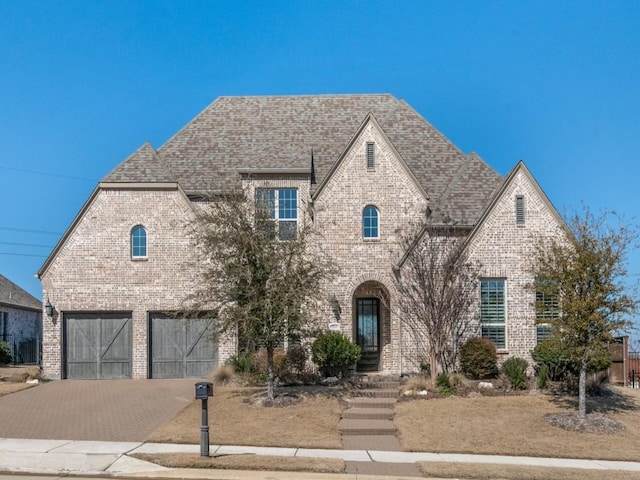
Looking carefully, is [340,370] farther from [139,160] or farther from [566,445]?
[139,160]

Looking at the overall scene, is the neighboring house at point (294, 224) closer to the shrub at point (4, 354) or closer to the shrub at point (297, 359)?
the shrub at point (297, 359)

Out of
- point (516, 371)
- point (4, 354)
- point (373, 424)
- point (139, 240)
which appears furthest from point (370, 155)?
point (4, 354)

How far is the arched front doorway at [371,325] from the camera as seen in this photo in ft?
78.5

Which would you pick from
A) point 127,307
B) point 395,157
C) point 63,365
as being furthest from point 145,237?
point 395,157

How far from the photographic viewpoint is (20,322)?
4034cm

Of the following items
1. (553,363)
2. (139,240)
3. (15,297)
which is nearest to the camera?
(553,363)

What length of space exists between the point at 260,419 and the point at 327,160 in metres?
12.5

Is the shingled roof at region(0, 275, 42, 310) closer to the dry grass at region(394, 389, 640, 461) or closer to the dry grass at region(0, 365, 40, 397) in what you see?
the dry grass at region(0, 365, 40, 397)

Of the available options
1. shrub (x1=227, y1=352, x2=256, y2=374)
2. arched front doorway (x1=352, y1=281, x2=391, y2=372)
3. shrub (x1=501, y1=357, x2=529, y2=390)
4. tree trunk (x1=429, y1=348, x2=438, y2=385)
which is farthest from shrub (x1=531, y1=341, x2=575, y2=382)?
shrub (x1=227, y1=352, x2=256, y2=374)

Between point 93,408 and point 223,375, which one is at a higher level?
point 223,375

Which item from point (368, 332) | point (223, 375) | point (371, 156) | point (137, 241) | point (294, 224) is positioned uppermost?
point (371, 156)

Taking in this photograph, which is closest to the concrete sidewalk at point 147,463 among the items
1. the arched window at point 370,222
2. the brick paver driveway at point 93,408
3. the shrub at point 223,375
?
the brick paver driveway at point 93,408

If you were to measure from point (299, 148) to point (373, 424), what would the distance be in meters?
13.0

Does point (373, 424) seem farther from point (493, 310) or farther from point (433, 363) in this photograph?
point (493, 310)
